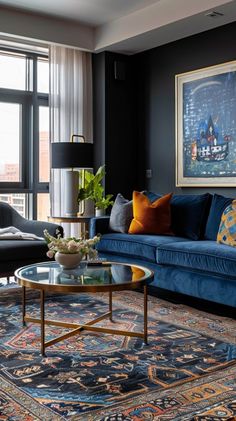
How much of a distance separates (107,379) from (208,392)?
1.60 feet

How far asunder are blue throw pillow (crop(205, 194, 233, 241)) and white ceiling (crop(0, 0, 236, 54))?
5.61 ft

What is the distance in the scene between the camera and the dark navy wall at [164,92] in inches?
201

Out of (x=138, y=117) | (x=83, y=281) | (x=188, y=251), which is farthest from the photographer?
(x=138, y=117)

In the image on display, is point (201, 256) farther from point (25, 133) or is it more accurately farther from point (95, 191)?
point (25, 133)

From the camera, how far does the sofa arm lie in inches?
190

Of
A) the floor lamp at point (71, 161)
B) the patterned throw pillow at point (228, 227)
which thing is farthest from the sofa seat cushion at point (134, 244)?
the floor lamp at point (71, 161)

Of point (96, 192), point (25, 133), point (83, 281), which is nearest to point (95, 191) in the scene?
point (96, 192)

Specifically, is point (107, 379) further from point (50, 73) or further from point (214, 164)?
point (50, 73)

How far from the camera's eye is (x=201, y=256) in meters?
3.66

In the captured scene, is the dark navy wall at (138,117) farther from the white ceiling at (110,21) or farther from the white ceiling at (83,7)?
the white ceiling at (83,7)

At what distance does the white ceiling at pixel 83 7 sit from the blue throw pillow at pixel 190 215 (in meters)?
2.03

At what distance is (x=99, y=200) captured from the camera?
5629 millimetres

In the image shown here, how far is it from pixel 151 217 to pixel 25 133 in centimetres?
207

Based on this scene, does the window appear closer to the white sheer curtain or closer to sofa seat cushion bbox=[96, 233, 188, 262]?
the white sheer curtain
